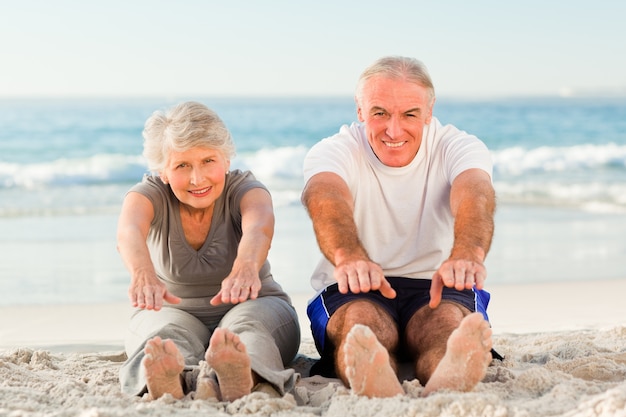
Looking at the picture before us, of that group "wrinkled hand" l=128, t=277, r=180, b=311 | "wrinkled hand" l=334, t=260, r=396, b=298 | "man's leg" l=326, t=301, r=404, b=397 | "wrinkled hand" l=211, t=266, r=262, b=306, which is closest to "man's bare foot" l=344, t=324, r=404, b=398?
"man's leg" l=326, t=301, r=404, b=397

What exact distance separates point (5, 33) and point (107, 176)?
16649 mm

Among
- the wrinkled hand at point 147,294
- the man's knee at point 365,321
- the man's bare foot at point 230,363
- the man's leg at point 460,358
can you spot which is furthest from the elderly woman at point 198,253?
the man's leg at point 460,358

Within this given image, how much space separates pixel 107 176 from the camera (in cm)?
1498

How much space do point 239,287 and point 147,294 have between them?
14.1 inches

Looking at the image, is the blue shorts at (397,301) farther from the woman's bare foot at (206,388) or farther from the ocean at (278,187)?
the ocean at (278,187)

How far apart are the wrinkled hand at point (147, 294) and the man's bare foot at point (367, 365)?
812 mm

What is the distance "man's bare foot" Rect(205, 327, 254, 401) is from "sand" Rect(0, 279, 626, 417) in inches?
2.4

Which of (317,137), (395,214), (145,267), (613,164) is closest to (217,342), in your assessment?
(145,267)

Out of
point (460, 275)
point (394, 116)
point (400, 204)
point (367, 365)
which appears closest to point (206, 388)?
point (367, 365)

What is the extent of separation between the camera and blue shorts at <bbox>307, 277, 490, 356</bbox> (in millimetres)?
3609

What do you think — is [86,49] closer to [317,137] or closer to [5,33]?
[5,33]

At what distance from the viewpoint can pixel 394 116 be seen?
3.76 meters

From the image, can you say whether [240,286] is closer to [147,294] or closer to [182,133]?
[147,294]

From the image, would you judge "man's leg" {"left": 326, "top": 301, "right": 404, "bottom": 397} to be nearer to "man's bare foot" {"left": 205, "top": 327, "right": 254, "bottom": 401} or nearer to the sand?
the sand
